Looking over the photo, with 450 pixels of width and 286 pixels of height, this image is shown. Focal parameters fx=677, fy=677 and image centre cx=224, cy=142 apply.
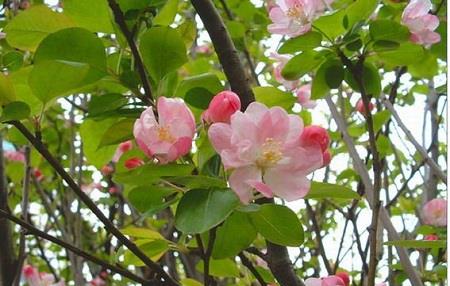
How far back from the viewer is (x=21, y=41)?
87 cm

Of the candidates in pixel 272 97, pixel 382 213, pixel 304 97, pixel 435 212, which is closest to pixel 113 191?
pixel 304 97

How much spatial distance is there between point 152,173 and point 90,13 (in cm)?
27

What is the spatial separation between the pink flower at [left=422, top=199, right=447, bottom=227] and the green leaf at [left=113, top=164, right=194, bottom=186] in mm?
896

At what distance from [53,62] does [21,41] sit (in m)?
0.17

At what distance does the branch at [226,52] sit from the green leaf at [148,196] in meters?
0.15

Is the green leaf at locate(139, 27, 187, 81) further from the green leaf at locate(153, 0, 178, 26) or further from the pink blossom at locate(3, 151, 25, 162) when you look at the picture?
the pink blossom at locate(3, 151, 25, 162)

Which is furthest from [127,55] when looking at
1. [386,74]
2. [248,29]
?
[386,74]

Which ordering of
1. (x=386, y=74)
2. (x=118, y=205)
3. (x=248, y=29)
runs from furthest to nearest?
(x=118, y=205), (x=386, y=74), (x=248, y=29)

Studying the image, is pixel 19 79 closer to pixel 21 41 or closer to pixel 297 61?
pixel 21 41

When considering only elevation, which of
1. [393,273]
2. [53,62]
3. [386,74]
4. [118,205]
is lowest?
[393,273]

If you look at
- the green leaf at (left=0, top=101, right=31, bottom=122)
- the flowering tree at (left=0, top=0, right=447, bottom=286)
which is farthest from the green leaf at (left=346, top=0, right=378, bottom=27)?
the green leaf at (left=0, top=101, right=31, bottom=122)

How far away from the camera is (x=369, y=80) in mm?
1032

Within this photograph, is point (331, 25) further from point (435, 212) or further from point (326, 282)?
point (435, 212)

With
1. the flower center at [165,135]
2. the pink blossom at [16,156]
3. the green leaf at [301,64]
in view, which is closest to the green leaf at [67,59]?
the flower center at [165,135]
